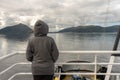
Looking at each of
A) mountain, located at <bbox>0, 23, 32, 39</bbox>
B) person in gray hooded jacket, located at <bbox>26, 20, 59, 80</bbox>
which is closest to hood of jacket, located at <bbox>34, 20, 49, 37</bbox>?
person in gray hooded jacket, located at <bbox>26, 20, 59, 80</bbox>

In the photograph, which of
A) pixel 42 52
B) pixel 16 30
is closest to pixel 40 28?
pixel 42 52

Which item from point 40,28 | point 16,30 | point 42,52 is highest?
point 40,28

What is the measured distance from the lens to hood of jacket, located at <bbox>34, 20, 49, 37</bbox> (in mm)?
3742

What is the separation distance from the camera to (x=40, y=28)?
3.75 meters

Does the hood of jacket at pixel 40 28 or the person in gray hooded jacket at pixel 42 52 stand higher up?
the hood of jacket at pixel 40 28

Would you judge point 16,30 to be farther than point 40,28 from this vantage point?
Yes

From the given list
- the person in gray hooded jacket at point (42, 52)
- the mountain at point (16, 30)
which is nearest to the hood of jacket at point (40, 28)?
the person in gray hooded jacket at point (42, 52)

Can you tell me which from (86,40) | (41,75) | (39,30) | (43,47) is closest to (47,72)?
(41,75)

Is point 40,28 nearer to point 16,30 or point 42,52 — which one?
point 42,52

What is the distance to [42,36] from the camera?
3.85m

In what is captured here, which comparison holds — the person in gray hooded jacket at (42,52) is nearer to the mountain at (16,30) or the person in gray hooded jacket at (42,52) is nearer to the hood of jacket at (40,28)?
the hood of jacket at (40,28)

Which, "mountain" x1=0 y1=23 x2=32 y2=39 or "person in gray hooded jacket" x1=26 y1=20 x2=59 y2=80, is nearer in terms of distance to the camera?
"person in gray hooded jacket" x1=26 y1=20 x2=59 y2=80

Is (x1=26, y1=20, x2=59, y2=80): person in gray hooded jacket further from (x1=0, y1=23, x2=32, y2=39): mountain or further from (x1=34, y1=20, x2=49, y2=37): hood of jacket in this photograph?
(x1=0, y1=23, x2=32, y2=39): mountain

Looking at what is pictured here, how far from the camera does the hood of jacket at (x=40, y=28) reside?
374cm
